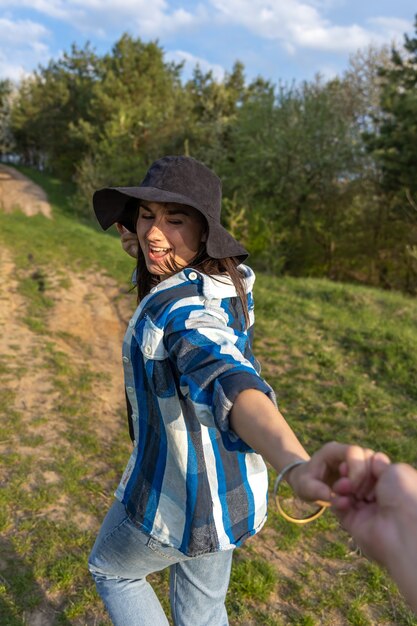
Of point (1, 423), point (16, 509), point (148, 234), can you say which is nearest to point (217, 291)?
point (148, 234)

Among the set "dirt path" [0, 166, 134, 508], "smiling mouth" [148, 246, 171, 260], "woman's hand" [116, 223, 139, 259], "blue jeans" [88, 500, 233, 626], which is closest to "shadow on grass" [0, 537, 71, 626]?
"blue jeans" [88, 500, 233, 626]

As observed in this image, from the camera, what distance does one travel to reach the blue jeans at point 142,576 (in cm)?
178

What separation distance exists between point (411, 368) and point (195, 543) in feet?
18.0

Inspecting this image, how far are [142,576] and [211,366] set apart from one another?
0.98 meters

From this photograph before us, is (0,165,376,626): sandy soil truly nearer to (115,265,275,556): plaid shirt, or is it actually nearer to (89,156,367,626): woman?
(89,156,367,626): woman

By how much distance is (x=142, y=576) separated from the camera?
73.9 inches

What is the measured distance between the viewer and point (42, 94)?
3888 cm

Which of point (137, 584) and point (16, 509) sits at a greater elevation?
point (137, 584)

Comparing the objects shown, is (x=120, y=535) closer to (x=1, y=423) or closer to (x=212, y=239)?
(x=212, y=239)

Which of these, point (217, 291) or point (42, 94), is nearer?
point (217, 291)

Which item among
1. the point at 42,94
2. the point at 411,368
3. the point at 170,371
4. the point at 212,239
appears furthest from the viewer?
the point at 42,94

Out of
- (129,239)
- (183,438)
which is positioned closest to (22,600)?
(183,438)

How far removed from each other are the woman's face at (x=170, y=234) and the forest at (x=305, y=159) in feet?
45.6

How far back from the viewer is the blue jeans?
70.1 inches
